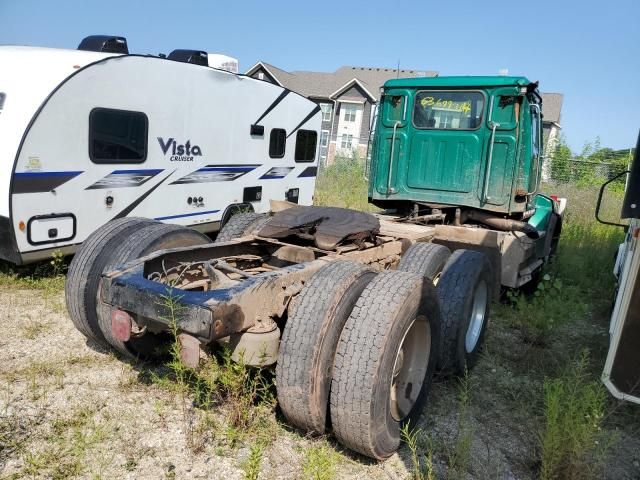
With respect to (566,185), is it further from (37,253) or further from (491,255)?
(37,253)

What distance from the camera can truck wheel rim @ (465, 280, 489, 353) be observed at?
479 centimetres

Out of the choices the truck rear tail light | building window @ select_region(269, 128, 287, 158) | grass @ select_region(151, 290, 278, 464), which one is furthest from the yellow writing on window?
the truck rear tail light

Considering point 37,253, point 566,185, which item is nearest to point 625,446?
point 37,253

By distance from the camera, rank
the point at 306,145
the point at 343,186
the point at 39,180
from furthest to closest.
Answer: the point at 343,186 < the point at 306,145 < the point at 39,180

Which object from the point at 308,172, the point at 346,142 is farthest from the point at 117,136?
the point at 346,142

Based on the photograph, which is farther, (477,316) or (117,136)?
(117,136)

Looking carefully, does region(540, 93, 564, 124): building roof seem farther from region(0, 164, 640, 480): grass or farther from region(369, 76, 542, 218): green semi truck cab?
region(0, 164, 640, 480): grass

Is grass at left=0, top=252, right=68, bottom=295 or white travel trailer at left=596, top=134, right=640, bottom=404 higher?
white travel trailer at left=596, top=134, right=640, bottom=404

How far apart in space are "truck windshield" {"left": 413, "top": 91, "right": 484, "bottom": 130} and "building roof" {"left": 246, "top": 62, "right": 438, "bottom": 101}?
30.3 m

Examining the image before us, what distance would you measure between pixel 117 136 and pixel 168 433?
14.3 ft

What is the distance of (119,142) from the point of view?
A: 6.50 metres

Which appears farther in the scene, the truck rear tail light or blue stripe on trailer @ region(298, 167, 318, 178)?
blue stripe on trailer @ region(298, 167, 318, 178)

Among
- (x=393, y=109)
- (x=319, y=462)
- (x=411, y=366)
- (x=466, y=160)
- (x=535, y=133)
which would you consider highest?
(x=393, y=109)

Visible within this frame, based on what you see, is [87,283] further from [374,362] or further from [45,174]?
[45,174]
